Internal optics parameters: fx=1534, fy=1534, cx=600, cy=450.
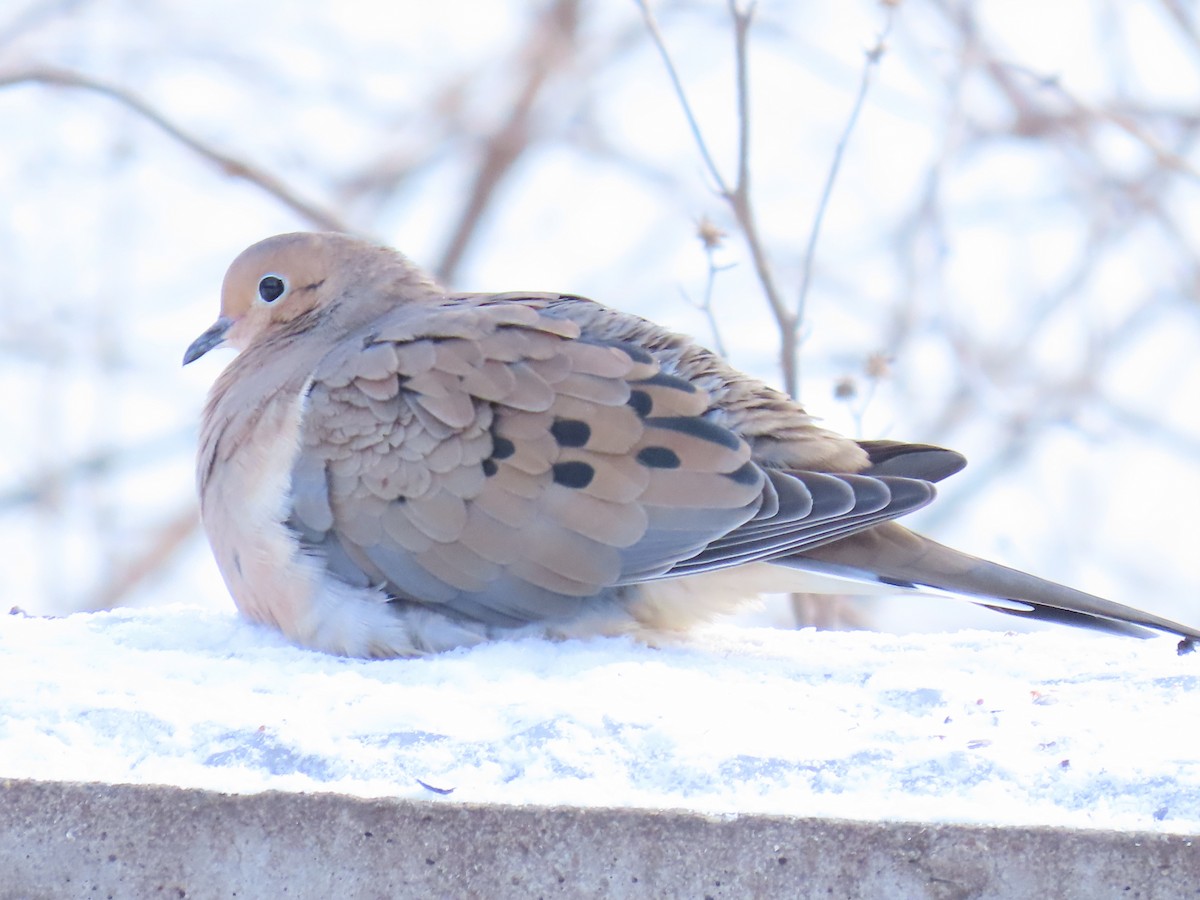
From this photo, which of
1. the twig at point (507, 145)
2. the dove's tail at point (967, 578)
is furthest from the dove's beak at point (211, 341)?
the twig at point (507, 145)

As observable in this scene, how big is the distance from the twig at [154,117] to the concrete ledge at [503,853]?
3198 millimetres

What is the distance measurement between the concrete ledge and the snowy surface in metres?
0.03

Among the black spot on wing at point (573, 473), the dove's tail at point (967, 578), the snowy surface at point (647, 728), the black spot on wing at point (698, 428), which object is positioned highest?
the black spot on wing at point (698, 428)

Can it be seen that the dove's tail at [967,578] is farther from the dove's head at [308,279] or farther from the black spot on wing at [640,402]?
the dove's head at [308,279]

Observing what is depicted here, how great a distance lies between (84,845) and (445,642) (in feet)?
3.71

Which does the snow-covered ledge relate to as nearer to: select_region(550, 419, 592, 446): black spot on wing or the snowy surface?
the snowy surface

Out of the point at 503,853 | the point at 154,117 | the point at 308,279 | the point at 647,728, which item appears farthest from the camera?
the point at 154,117

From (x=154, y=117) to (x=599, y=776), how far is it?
3.61 m

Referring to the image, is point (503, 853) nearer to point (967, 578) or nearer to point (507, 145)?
point (967, 578)

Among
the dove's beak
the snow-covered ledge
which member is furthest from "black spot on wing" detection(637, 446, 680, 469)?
the dove's beak

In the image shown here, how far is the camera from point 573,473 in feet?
9.45

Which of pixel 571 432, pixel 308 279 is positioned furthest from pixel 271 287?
pixel 571 432

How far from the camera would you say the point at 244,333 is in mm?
3809

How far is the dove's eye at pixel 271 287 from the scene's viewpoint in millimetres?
3740
